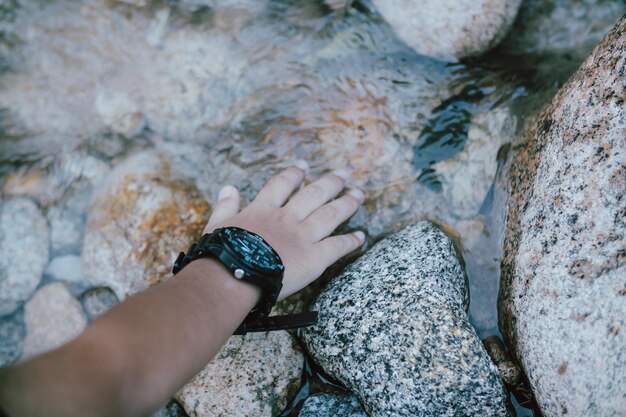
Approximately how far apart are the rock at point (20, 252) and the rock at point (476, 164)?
2931mm

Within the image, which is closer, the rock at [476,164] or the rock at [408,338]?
the rock at [408,338]

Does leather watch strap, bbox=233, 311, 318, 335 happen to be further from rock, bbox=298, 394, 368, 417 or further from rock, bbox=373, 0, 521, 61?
rock, bbox=373, 0, 521, 61

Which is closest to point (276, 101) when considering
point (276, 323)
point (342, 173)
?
point (342, 173)

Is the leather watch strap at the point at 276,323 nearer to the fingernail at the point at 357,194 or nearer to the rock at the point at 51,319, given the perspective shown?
the fingernail at the point at 357,194

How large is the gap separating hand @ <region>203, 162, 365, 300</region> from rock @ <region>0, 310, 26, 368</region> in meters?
1.76

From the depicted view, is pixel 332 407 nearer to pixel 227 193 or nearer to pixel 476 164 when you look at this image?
pixel 227 193

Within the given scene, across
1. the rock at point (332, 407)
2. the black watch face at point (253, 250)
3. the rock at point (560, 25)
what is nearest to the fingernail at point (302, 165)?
the black watch face at point (253, 250)

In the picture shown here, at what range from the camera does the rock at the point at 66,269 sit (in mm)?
3406

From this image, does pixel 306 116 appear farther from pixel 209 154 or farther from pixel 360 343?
pixel 360 343

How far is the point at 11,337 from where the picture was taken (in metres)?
3.40

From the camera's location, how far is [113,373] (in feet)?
4.99

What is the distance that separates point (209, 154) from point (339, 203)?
3.71 ft

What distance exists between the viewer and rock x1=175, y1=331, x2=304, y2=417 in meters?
2.62

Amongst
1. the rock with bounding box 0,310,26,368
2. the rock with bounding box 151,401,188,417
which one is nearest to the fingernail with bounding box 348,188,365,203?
the rock with bounding box 151,401,188,417
